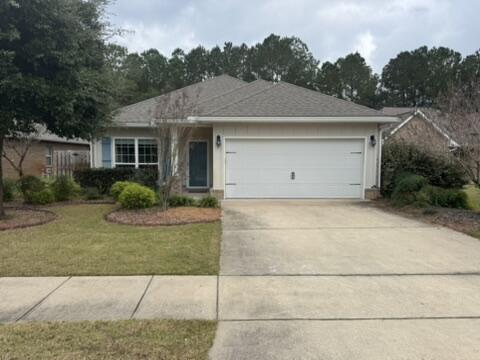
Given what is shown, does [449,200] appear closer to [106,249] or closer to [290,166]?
[290,166]

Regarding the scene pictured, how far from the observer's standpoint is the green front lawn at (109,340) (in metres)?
2.84

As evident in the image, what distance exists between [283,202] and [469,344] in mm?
8332

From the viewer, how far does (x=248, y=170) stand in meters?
11.8

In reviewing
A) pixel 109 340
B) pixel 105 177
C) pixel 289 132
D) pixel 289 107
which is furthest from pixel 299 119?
pixel 109 340

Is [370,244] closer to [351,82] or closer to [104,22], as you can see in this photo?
[104,22]

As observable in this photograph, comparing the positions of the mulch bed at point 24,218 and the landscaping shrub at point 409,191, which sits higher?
the landscaping shrub at point 409,191

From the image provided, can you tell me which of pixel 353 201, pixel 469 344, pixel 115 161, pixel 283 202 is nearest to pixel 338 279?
pixel 469 344

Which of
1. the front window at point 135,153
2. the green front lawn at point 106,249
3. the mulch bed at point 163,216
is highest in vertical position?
the front window at point 135,153

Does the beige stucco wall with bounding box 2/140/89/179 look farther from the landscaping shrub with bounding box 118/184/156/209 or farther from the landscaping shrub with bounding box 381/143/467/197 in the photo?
the landscaping shrub with bounding box 381/143/467/197

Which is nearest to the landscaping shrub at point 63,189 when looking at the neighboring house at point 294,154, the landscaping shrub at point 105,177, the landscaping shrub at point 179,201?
the landscaping shrub at point 105,177

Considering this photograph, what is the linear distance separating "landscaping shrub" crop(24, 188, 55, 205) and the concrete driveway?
21.7 ft

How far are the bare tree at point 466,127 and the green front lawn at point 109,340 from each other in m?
8.41

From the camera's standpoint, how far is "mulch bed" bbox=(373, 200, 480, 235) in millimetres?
7707

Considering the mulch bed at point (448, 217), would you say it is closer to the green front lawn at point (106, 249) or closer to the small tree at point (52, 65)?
the green front lawn at point (106, 249)
